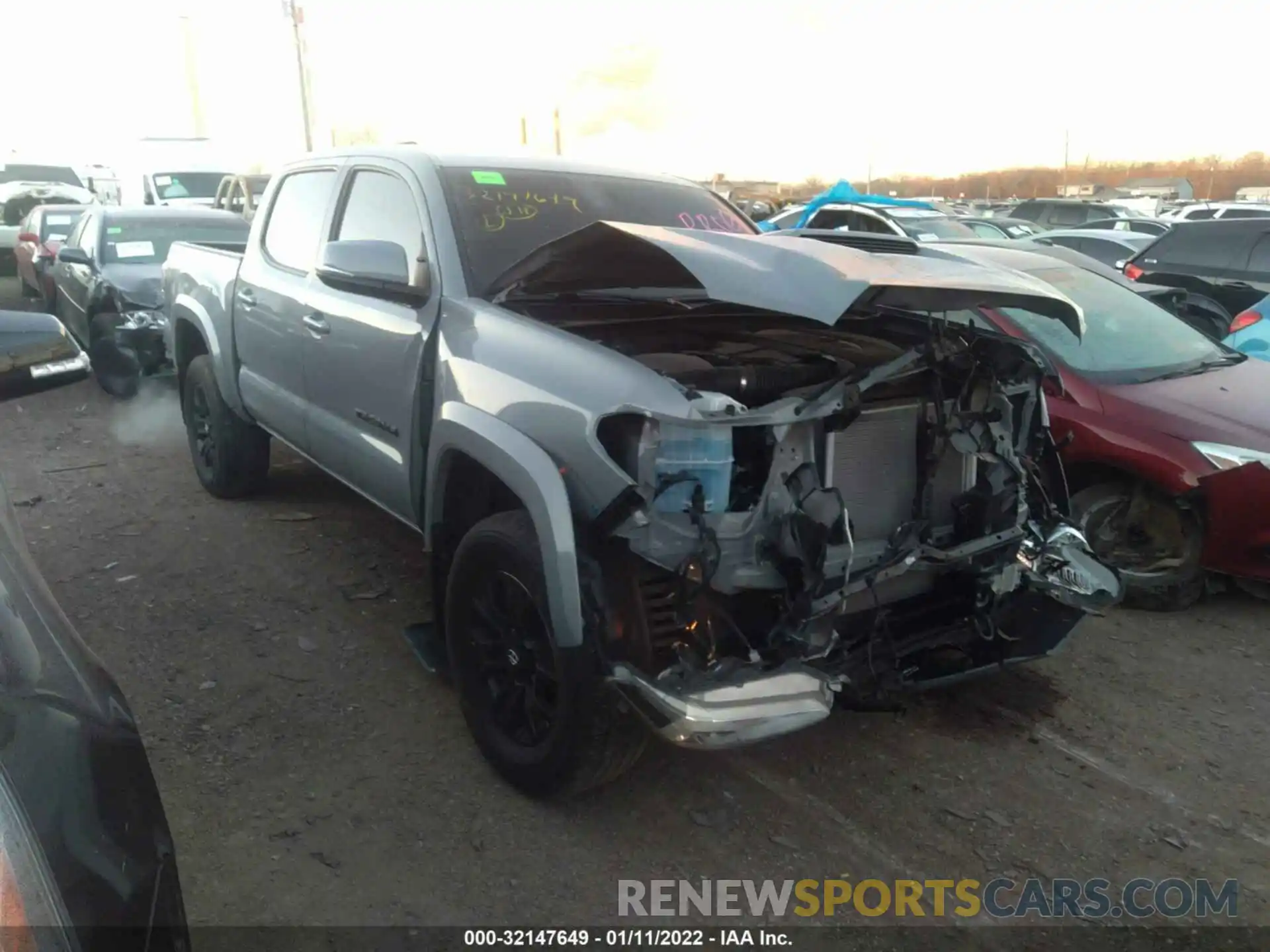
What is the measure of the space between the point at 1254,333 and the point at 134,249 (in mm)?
8919

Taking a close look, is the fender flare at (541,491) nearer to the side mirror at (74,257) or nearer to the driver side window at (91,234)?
the side mirror at (74,257)

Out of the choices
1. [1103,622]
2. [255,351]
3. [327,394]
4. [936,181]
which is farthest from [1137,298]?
[936,181]

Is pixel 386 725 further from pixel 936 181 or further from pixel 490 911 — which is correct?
pixel 936 181

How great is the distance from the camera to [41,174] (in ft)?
77.6

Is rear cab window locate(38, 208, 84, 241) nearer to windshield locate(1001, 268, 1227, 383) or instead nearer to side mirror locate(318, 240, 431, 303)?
side mirror locate(318, 240, 431, 303)

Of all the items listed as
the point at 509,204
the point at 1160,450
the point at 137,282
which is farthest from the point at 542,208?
the point at 137,282

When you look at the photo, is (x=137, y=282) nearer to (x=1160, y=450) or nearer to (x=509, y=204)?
(x=509, y=204)

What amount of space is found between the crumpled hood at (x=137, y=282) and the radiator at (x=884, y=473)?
23.1 feet

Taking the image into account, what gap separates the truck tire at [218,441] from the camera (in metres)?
5.42

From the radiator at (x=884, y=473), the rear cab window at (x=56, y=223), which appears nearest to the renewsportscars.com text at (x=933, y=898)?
the radiator at (x=884, y=473)

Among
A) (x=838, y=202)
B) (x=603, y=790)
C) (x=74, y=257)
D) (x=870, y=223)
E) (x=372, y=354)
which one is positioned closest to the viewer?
(x=603, y=790)

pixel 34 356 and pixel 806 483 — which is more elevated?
pixel 34 356

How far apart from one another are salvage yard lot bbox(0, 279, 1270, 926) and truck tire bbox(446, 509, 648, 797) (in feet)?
0.65

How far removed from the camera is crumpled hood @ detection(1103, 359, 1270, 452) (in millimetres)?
4262
